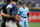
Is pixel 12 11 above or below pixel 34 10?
above

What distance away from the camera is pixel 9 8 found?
4.09 meters

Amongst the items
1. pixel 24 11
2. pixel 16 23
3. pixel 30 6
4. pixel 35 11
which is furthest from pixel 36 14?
pixel 16 23

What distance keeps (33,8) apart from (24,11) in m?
7.11

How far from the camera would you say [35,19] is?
13.5 m

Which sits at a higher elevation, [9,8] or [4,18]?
[9,8]

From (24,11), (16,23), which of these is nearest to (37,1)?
(24,11)

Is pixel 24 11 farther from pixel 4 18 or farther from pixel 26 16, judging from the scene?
pixel 4 18

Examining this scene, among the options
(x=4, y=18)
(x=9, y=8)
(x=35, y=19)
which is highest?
(x=9, y=8)

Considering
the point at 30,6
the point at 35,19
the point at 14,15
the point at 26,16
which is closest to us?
the point at 14,15

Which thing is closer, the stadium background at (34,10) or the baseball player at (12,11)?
the baseball player at (12,11)

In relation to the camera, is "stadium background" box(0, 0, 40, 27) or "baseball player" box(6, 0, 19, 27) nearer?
"baseball player" box(6, 0, 19, 27)

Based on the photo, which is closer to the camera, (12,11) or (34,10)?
(12,11)

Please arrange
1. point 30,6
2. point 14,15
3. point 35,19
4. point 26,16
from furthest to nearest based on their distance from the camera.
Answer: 1. point 30,6
2. point 35,19
3. point 26,16
4. point 14,15

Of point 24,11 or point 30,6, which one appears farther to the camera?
point 30,6
